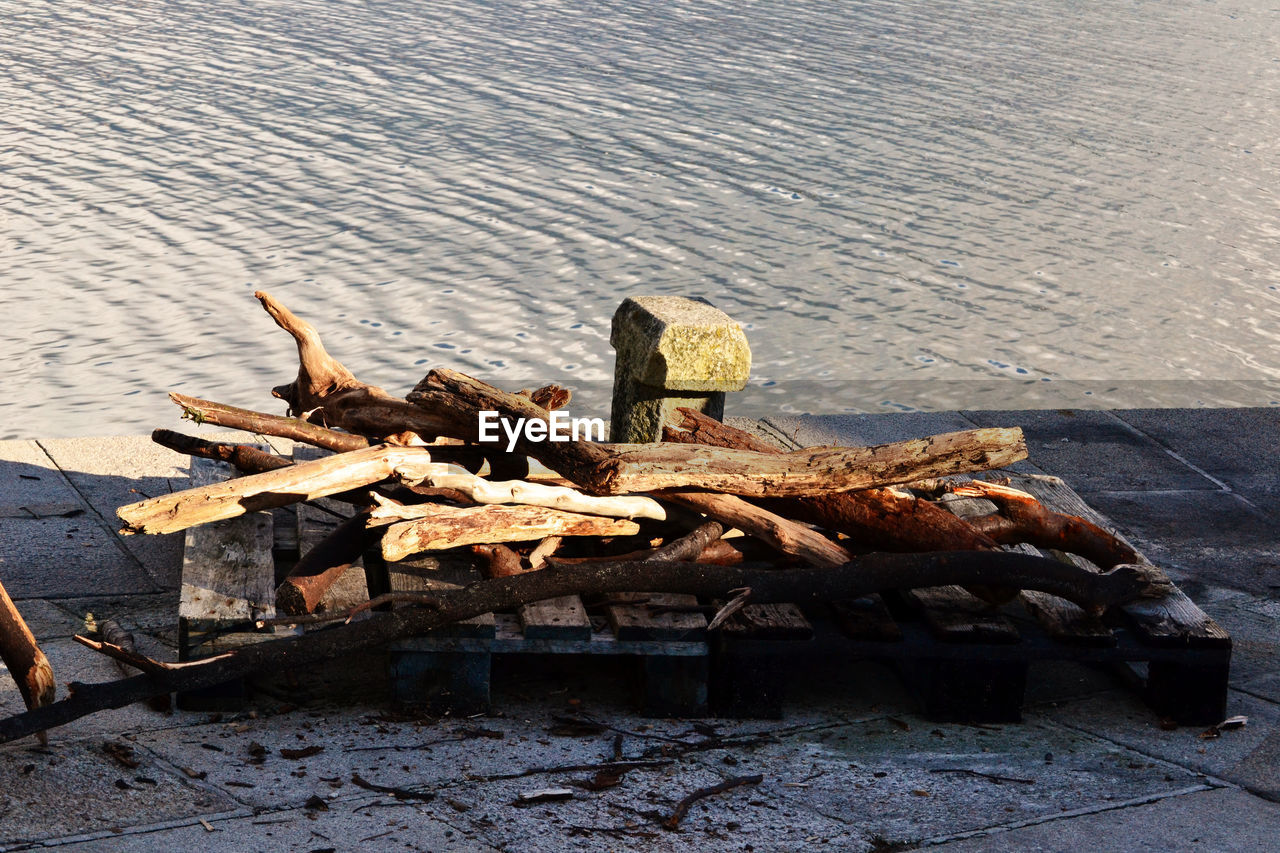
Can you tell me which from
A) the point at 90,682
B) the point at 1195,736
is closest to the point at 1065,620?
the point at 1195,736

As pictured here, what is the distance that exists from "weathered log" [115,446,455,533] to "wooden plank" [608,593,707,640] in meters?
0.79

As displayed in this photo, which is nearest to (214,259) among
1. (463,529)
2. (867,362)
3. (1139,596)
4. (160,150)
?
(160,150)

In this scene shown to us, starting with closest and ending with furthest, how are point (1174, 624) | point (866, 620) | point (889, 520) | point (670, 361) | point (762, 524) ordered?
1. point (866, 620)
2. point (1174, 624)
3. point (762, 524)
4. point (889, 520)
5. point (670, 361)

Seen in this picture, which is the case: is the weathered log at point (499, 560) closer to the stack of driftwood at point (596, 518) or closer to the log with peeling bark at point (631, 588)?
the stack of driftwood at point (596, 518)

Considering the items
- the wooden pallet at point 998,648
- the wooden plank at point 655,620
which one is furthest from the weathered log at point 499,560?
the wooden pallet at point 998,648

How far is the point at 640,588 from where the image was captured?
13.1 feet

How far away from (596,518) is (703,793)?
110cm

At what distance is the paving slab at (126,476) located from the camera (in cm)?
514

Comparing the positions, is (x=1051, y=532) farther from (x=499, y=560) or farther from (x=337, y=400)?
(x=337, y=400)

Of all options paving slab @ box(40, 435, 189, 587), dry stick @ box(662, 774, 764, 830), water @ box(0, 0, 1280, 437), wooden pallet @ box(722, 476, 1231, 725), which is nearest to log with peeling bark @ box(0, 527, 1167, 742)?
wooden pallet @ box(722, 476, 1231, 725)

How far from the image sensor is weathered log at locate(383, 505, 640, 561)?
3.80 meters

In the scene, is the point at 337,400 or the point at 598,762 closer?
the point at 598,762

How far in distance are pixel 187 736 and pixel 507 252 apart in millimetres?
7783

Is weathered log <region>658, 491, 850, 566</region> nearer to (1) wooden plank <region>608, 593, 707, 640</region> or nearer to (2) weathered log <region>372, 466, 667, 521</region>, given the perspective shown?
(2) weathered log <region>372, 466, 667, 521</region>
